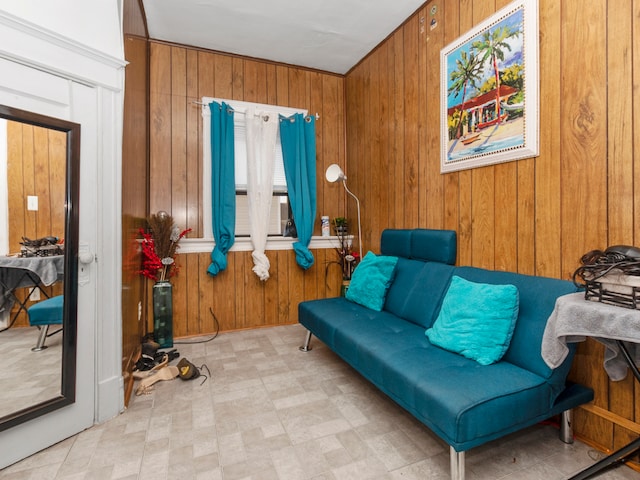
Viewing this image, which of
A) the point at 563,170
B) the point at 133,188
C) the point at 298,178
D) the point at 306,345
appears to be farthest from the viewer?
the point at 298,178

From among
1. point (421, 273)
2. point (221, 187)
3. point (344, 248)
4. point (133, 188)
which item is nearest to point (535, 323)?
point (421, 273)

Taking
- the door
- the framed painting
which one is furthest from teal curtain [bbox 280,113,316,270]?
the door

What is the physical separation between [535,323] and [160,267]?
2883 mm

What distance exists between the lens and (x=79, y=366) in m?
1.74

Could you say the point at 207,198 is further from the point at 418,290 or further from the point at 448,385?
the point at 448,385

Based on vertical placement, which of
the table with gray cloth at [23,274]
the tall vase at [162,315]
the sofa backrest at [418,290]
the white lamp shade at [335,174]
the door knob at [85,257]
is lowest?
the tall vase at [162,315]

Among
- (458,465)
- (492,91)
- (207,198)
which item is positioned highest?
(492,91)

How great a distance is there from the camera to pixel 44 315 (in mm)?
1638

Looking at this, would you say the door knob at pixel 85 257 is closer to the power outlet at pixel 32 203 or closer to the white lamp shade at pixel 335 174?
the power outlet at pixel 32 203

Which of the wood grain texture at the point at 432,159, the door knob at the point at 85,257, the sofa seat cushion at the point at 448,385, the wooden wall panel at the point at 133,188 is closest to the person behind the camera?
the sofa seat cushion at the point at 448,385

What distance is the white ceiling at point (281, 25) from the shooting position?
8.84 ft

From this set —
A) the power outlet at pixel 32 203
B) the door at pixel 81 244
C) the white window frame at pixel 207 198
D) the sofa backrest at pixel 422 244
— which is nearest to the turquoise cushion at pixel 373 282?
the sofa backrest at pixel 422 244

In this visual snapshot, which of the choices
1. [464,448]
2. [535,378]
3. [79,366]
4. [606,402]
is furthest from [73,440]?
[606,402]

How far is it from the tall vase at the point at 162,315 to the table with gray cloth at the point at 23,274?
1289 mm
